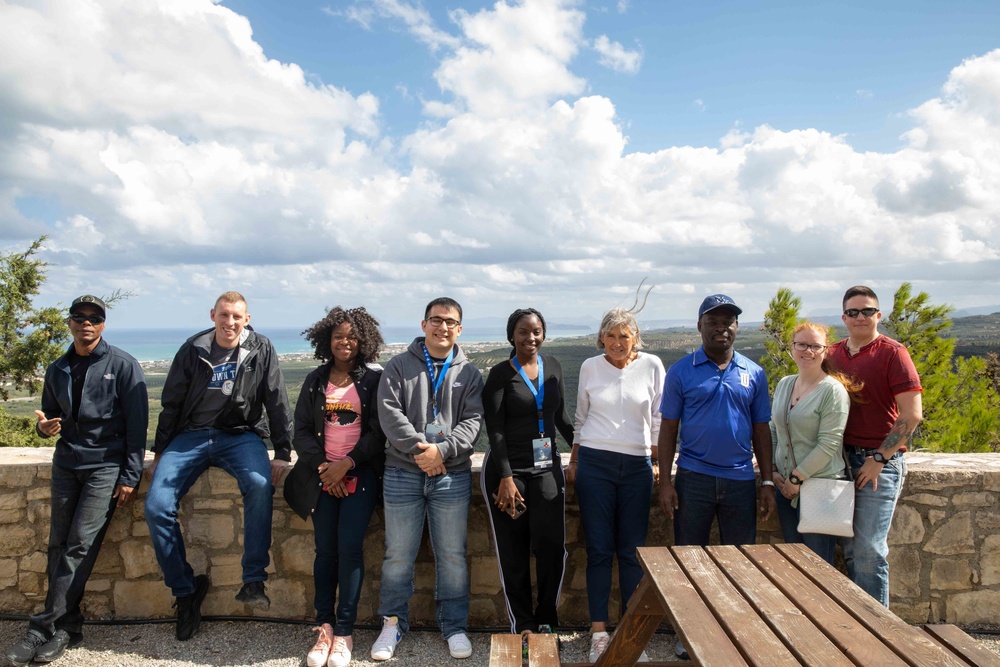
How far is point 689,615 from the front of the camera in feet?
6.30

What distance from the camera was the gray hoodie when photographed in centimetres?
314

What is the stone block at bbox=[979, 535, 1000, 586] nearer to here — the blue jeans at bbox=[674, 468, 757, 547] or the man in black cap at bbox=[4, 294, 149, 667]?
the blue jeans at bbox=[674, 468, 757, 547]

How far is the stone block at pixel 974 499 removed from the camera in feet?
11.3

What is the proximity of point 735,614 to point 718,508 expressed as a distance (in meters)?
1.24

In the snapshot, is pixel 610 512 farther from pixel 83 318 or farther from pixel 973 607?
pixel 83 318

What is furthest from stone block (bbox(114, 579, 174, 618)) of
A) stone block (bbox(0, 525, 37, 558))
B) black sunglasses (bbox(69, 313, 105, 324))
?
black sunglasses (bbox(69, 313, 105, 324))

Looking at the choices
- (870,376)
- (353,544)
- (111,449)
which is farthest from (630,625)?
(111,449)

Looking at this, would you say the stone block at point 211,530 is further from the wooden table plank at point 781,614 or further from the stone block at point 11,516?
the wooden table plank at point 781,614

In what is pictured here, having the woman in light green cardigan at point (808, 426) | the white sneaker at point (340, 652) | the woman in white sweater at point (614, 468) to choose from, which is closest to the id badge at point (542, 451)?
the woman in white sweater at point (614, 468)

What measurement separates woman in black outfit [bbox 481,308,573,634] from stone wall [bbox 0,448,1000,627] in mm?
349

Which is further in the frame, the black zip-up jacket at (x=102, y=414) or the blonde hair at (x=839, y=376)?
the black zip-up jacket at (x=102, y=414)

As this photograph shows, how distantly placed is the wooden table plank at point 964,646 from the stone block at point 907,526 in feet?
5.67

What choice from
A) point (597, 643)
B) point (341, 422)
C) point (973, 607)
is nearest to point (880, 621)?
point (597, 643)

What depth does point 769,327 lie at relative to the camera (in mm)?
8680
